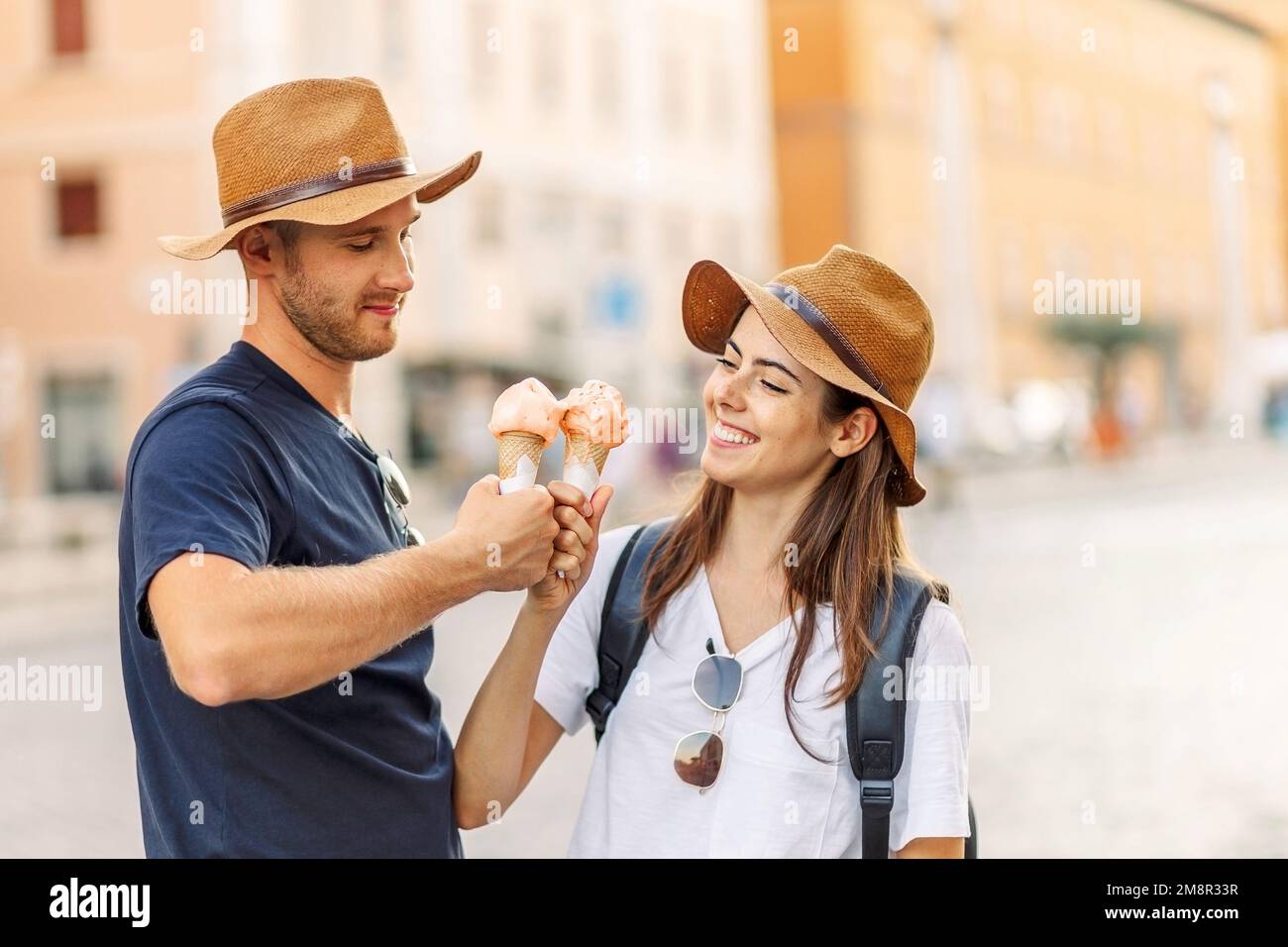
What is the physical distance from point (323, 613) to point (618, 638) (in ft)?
2.57

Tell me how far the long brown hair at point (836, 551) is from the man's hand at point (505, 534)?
1.45 ft

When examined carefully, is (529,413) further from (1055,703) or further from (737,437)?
(1055,703)

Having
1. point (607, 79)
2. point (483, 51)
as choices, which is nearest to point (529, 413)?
point (483, 51)

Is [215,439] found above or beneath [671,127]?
beneath

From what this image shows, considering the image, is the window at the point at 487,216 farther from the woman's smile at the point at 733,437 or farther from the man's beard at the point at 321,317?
the man's beard at the point at 321,317

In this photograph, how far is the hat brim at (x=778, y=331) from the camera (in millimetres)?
2889

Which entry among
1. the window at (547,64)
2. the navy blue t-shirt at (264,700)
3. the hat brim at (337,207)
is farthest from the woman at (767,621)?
the window at (547,64)

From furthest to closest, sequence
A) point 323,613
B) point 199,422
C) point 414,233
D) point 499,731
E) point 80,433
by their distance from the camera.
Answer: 1. point 80,433
2. point 414,233
3. point 499,731
4. point 199,422
5. point 323,613

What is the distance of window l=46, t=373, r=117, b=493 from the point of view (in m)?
27.3

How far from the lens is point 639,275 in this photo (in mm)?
32750

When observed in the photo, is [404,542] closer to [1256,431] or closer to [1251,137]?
[1256,431]

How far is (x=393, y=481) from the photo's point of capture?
9.55ft

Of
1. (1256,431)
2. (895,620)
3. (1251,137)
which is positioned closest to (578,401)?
(895,620)

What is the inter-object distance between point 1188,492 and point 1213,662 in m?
17.1
